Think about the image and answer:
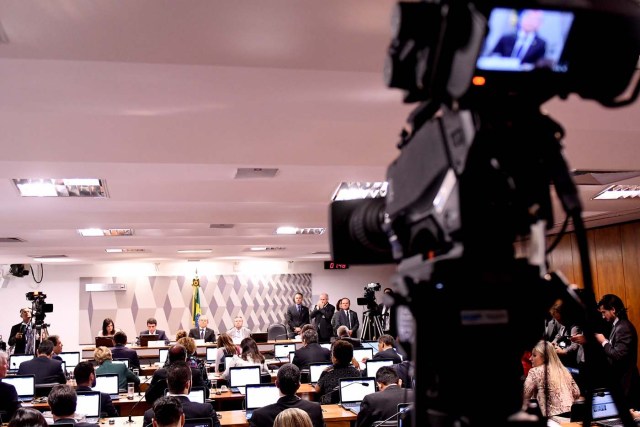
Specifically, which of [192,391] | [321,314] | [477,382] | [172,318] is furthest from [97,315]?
[477,382]

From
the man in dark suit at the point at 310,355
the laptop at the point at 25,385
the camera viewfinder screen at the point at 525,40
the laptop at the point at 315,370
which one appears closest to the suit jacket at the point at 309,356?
the man in dark suit at the point at 310,355

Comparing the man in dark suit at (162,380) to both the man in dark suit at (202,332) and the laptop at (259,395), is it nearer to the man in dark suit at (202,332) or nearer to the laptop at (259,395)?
the laptop at (259,395)

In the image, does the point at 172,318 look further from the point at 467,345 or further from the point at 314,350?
the point at 467,345

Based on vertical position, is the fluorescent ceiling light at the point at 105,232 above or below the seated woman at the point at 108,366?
above

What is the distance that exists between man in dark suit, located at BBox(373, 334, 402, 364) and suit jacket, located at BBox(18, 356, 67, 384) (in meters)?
3.89

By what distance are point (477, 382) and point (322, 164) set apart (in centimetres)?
399

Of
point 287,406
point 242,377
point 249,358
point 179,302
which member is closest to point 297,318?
point 179,302

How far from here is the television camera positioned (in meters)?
1.00

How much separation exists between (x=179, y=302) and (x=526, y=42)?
17.2 metres

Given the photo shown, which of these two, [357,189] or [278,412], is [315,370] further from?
[278,412]

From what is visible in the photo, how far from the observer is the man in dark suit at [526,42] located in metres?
1.04

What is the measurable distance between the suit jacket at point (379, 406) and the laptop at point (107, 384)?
3.54m

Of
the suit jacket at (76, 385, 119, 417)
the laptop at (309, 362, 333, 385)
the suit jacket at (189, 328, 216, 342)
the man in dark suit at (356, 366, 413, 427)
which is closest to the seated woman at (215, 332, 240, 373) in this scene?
the laptop at (309, 362, 333, 385)

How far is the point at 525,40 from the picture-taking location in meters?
1.06
